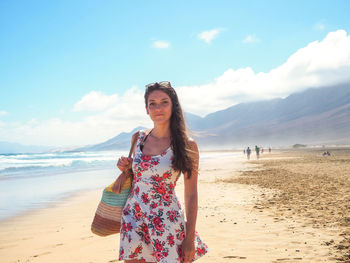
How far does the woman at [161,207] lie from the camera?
2.17 metres

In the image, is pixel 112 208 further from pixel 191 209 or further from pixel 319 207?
pixel 319 207

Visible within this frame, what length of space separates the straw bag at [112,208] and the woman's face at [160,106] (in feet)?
1.74

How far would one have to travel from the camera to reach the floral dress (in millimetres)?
2158

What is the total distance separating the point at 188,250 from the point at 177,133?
2.95ft

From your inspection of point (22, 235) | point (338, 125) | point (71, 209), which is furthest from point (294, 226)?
point (338, 125)

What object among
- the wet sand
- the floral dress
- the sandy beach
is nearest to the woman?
the floral dress

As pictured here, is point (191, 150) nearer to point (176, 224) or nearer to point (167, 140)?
point (167, 140)

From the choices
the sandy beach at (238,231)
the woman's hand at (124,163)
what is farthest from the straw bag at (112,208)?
the sandy beach at (238,231)

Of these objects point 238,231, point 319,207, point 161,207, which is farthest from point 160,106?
point 319,207

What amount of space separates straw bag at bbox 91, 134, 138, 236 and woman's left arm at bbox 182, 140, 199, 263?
20.2 inches

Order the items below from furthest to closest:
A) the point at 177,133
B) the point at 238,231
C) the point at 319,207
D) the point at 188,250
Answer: the point at 319,207 → the point at 238,231 → the point at 177,133 → the point at 188,250

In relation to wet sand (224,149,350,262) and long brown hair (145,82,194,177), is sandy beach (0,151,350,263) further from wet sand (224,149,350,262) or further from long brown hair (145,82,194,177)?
long brown hair (145,82,194,177)

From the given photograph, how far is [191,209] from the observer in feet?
7.51

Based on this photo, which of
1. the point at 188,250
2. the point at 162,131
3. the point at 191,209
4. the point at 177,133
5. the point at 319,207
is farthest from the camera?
the point at 319,207
